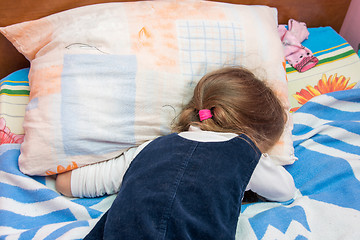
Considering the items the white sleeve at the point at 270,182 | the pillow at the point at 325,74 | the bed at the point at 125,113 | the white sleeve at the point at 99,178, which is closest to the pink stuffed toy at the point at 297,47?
the pillow at the point at 325,74

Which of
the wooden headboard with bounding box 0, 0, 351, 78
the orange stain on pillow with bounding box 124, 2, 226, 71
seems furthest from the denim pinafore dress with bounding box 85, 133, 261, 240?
the wooden headboard with bounding box 0, 0, 351, 78

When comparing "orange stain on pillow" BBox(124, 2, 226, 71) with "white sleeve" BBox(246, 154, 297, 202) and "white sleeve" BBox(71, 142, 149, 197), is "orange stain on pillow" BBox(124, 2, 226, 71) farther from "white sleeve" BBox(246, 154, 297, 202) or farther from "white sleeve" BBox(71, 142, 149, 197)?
"white sleeve" BBox(246, 154, 297, 202)

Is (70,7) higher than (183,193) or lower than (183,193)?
higher

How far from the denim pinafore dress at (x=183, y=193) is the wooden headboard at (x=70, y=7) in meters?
0.54

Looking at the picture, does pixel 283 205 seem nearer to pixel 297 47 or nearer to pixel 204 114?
pixel 204 114

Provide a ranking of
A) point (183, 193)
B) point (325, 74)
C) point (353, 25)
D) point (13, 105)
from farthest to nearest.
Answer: point (353, 25), point (325, 74), point (13, 105), point (183, 193)

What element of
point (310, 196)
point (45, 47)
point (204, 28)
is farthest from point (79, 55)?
point (310, 196)

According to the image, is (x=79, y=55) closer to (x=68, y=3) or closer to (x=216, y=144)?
(x=68, y=3)

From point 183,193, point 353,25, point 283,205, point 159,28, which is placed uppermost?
point 159,28

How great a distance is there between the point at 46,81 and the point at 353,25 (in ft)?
4.02

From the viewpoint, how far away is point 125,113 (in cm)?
83

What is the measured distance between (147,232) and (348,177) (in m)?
0.55

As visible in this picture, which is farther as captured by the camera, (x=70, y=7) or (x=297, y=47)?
(x=297, y=47)

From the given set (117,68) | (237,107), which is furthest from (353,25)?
(117,68)
